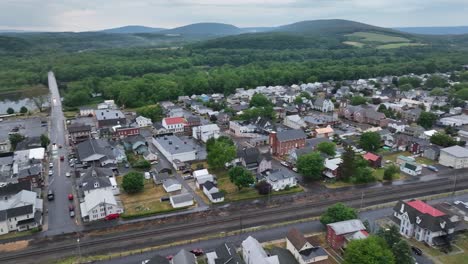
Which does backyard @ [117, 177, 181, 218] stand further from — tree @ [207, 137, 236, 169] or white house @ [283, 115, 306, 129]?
white house @ [283, 115, 306, 129]

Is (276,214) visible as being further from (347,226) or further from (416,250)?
(416,250)

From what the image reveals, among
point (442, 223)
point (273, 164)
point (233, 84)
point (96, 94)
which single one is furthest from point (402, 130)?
point (96, 94)

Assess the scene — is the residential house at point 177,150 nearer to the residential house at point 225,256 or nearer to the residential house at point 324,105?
the residential house at point 225,256

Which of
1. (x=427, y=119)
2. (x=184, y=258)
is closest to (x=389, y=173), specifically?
(x=427, y=119)

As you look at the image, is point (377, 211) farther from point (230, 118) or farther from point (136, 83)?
point (136, 83)

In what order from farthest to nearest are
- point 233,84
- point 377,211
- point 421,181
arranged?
point 233,84 < point 421,181 < point 377,211

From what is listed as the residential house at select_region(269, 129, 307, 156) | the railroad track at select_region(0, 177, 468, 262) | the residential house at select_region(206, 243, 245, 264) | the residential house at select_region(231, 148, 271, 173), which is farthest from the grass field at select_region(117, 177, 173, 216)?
the residential house at select_region(269, 129, 307, 156)
